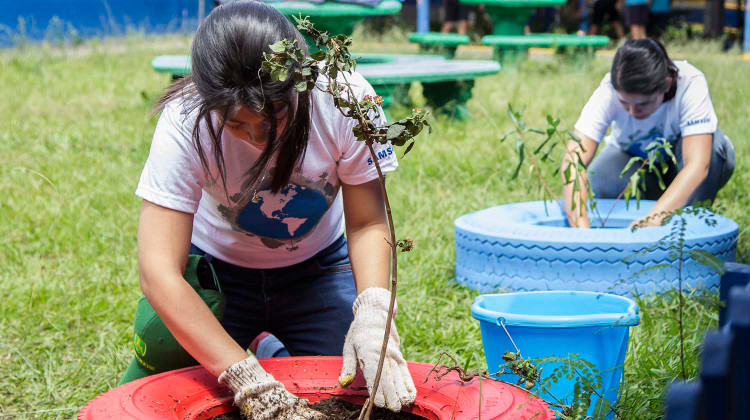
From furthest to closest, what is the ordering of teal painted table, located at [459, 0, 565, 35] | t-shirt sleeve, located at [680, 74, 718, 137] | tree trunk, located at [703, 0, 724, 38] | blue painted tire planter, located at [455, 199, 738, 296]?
tree trunk, located at [703, 0, 724, 38] < teal painted table, located at [459, 0, 565, 35] < t-shirt sleeve, located at [680, 74, 718, 137] < blue painted tire planter, located at [455, 199, 738, 296]

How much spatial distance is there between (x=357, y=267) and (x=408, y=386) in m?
0.35

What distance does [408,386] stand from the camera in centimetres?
151

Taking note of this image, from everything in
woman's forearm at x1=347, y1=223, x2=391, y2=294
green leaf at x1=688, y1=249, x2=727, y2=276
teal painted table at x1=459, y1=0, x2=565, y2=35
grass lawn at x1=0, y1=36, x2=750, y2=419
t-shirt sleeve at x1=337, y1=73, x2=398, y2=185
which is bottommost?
grass lawn at x1=0, y1=36, x2=750, y2=419

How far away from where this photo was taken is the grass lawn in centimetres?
213

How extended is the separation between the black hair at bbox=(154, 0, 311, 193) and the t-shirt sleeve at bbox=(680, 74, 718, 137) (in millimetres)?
1880

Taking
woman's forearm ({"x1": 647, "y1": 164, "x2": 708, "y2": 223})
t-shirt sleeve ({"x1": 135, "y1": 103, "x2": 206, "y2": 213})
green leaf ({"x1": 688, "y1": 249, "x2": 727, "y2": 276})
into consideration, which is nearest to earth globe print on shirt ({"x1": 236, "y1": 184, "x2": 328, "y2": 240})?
t-shirt sleeve ({"x1": 135, "y1": 103, "x2": 206, "y2": 213})

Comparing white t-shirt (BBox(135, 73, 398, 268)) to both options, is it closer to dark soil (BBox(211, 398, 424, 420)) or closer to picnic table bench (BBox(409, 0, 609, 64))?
dark soil (BBox(211, 398, 424, 420))

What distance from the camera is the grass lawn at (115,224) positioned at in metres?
2.13

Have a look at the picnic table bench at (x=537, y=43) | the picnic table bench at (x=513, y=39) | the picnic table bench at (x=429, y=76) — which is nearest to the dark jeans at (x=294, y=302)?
the picnic table bench at (x=429, y=76)

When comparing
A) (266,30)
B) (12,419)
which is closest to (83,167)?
(12,419)

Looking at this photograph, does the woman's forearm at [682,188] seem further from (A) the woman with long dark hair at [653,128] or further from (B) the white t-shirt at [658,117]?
(B) the white t-shirt at [658,117]

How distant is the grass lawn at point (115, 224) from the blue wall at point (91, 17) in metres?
1.81

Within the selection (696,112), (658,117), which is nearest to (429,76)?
(658,117)

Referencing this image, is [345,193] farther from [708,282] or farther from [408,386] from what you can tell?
[708,282]
